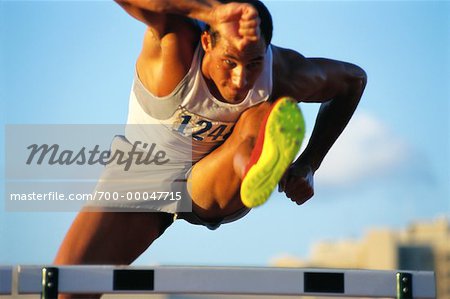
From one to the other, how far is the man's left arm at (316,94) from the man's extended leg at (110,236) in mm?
346

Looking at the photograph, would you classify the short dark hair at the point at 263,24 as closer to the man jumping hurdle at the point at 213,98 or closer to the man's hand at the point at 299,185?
the man jumping hurdle at the point at 213,98

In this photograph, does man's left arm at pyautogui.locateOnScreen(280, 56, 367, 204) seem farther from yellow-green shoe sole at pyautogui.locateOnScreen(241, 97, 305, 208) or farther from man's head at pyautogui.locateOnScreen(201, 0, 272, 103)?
yellow-green shoe sole at pyautogui.locateOnScreen(241, 97, 305, 208)

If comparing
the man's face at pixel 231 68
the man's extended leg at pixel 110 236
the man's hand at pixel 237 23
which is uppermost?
the man's hand at pixel 237 23

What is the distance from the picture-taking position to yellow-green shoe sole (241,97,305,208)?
183 centimetres

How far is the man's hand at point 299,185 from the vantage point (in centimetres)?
216

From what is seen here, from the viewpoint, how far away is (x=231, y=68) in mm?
2074

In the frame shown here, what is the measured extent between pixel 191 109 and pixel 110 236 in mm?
366

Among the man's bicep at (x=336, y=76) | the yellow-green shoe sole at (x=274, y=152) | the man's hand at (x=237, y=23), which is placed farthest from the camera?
the man's bicep at (x=336, y=76)

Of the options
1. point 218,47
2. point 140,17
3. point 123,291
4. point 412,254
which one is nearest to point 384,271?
point 412,254

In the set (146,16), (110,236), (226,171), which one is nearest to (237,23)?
(146,16)

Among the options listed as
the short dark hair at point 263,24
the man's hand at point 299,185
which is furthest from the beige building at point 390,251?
the short dark hair at point 263,24

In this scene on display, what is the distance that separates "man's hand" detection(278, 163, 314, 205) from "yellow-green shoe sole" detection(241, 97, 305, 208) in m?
0.32

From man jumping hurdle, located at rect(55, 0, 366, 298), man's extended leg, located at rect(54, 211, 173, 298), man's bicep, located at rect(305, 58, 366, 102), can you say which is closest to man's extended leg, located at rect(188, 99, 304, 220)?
man jumping hurdle, located at rect(55, 0, 366, 298)

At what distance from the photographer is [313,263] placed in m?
2.24
